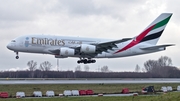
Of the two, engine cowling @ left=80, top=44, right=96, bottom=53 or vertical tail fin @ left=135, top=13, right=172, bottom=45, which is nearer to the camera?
engine cowling @ left=80, top=44, right=96, bottom=53

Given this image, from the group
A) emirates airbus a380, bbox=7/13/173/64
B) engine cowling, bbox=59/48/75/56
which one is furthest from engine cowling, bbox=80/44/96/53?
engine cowling, bbox=59/48/75/56

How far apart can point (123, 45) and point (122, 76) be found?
2942 centimetres

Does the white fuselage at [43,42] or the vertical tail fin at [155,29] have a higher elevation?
the vertical tail fin at [155,29]

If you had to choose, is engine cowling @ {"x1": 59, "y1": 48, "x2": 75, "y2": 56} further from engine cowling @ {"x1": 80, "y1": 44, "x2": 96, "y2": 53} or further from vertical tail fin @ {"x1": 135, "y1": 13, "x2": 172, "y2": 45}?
vertical tail fin @ {"x1": 135, "y1": 13, "x2": 172, "y2": 45}

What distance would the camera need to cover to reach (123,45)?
5628 cm

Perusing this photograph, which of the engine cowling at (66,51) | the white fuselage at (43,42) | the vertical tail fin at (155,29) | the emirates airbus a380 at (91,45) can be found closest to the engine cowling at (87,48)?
the emirates airbus a380 at (91,45)

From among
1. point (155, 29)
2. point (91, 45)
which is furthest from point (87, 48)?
point (155, 29)

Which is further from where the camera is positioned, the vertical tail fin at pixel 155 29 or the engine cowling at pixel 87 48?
the vertical tail fin at pixel 155 29

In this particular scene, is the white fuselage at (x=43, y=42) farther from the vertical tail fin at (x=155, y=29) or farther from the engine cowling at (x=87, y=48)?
the vertical tail fin at (x=155, y=29)

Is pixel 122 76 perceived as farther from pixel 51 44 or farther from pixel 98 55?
pixel 51 44

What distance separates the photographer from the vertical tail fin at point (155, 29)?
192 feet

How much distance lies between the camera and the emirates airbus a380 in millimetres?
51344

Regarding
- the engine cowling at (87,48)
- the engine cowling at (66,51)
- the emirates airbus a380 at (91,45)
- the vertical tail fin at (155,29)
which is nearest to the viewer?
the emirates airbus a380 at (91,45)

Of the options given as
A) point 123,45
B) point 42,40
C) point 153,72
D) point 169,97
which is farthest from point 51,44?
point 153,72
